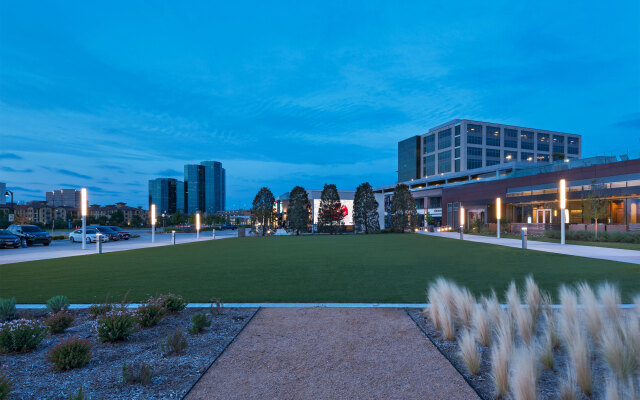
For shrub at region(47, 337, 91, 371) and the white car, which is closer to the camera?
shrub at region(47, 337, 91, 371)

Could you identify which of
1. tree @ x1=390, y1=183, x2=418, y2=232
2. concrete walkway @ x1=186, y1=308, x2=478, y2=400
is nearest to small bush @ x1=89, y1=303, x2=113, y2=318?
concrete walkway @ x1=186, y1=308, x2=478, y2=400

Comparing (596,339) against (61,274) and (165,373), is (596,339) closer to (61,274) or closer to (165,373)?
(165,373)

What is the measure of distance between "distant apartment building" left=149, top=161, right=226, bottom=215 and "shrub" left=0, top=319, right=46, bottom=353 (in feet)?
580

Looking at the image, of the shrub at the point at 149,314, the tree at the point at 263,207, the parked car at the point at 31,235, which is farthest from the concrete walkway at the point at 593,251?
the parked car at the point at 31,235

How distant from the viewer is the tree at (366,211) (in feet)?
148

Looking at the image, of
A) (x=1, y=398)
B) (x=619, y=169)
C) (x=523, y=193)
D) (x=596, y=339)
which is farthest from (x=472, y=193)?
(x=1, y=398)

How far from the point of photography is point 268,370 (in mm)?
3873

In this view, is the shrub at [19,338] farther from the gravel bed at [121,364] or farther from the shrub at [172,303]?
the shrub at [172,303]

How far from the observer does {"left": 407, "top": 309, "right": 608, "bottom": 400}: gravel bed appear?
3.31m

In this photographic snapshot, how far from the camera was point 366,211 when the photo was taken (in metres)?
45.2

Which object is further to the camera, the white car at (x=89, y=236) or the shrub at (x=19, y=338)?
the white car at (x=89, y=236)

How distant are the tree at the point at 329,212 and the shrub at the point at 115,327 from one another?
39934mm

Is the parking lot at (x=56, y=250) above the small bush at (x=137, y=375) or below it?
below

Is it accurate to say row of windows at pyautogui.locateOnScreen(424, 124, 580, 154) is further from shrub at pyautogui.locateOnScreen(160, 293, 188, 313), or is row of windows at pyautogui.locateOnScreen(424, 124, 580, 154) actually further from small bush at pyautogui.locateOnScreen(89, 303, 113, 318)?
small bush at pyautogui.locateOnScreen(89, 303, 113, 318)
